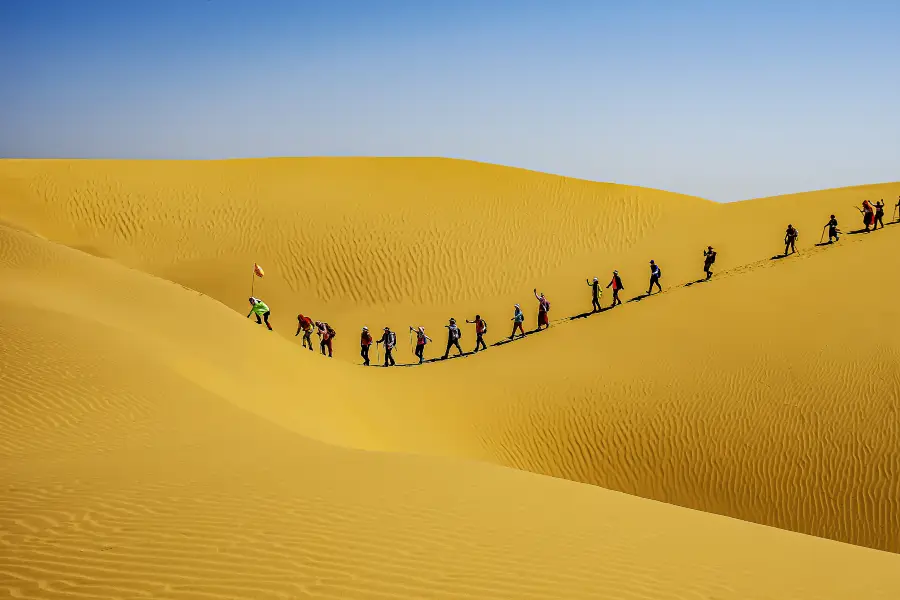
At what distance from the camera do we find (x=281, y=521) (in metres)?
5.88

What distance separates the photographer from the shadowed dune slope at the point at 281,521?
5.02 metres

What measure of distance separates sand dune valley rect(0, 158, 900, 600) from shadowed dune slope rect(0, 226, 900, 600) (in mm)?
36

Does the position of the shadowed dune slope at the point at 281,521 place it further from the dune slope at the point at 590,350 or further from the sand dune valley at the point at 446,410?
the dune slope at the point at 590,350

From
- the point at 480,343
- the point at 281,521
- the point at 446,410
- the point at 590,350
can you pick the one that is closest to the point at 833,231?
the point at 590,350

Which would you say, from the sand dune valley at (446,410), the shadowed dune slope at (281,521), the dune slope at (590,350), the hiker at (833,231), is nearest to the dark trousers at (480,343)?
the dune slope at (590,350)

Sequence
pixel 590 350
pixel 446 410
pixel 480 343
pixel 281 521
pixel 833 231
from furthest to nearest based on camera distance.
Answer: pixel 833 231 < pixel 480 343 < pixel 590 350 < pixel 446 410 < pixel 281 521

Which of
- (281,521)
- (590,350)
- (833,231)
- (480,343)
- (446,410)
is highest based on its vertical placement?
(833,231)

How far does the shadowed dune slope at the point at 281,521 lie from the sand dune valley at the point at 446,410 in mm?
36

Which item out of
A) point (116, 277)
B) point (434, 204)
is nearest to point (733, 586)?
point (116, 277)

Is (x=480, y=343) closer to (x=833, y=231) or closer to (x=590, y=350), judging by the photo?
(x=590, y=350)

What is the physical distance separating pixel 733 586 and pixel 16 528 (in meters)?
5.20

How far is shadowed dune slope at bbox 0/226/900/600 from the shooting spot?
502 centimetres

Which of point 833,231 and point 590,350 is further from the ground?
point 833,231

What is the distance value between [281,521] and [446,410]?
9.70 m
